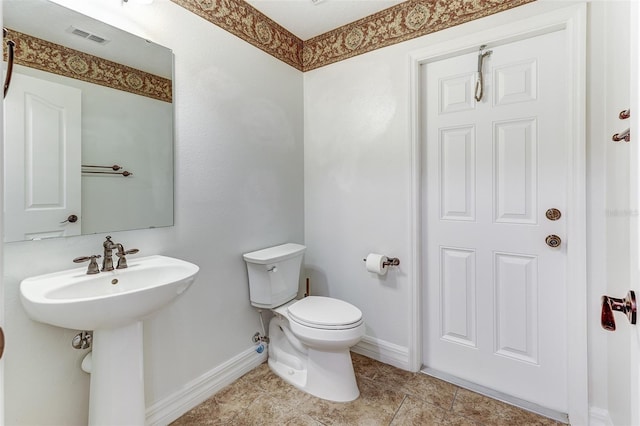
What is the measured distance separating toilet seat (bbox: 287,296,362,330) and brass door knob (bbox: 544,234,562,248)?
107 cm

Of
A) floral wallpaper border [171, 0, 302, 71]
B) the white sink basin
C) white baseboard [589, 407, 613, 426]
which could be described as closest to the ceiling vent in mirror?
floral wallpaper border [171, 0, 302, 71]

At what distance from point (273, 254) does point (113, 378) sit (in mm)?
993

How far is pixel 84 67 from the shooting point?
4.35 feet

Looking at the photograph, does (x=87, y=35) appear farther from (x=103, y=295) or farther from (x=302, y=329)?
(x=302, y=329)

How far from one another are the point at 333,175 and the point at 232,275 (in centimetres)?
101

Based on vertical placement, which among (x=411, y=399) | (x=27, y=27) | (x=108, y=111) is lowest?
(x=411, y=399)

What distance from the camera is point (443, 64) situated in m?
1.92

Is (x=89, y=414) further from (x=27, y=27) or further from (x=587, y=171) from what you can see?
(x=587, y=171)

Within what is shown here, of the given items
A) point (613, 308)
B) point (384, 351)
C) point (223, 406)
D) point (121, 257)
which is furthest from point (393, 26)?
point (223, 406)

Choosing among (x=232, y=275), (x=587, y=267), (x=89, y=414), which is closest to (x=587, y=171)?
(x=587, y=267)

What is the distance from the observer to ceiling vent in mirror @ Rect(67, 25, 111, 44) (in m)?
1.29

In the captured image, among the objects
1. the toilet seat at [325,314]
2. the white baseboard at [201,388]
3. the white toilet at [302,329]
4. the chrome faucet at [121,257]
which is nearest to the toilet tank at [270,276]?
the white toilet at [302,329]

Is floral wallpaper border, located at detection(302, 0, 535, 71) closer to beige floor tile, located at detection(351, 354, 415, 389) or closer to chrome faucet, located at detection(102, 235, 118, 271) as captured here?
chrome faucet, located at detection(102, 235, 118, 271)

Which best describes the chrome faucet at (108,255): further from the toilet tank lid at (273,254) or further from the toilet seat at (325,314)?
the toilet seat at (325,314)
